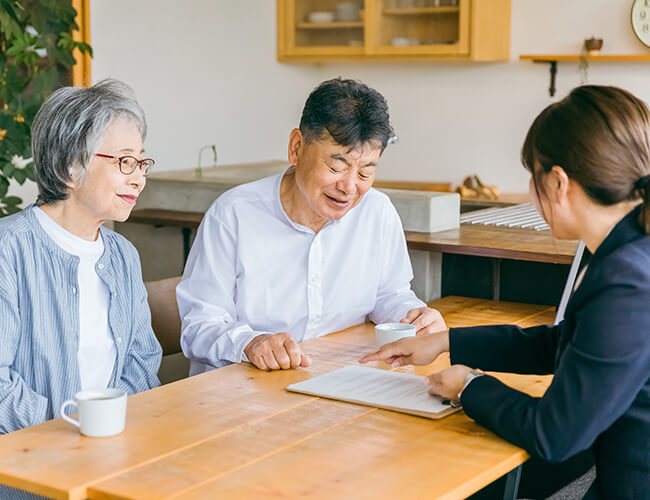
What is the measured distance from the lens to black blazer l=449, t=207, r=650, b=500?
1277 mm

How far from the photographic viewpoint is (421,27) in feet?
17.4

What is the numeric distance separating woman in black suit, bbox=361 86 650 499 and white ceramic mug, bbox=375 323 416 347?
40cm

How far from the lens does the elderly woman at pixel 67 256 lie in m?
1.72

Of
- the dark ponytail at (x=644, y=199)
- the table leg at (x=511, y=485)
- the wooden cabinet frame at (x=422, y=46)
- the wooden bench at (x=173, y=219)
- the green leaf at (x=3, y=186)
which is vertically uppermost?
the wooden cabinet frame at (x=422, y=46)

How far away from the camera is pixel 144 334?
201cm

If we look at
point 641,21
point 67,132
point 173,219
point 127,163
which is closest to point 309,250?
point 127,163

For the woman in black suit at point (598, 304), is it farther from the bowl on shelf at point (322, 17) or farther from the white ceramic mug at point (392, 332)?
the bowl on shelf at point (322, 17)

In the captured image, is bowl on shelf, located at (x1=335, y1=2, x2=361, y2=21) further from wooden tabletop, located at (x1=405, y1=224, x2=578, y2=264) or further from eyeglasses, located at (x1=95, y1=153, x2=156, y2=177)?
eyeglasses, located at (x1=95, y1=153, x2=156, y2=177)

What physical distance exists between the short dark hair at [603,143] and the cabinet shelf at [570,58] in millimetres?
3823

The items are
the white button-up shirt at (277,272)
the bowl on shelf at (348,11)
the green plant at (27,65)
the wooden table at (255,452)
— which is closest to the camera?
the wooden table at (255,452)

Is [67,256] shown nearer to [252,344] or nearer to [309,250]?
[252,344]

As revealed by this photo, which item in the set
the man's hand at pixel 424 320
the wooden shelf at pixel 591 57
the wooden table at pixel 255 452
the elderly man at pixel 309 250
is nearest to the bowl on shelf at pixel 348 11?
the wooden shelf at pixel 591 57

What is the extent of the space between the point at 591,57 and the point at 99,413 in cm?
432

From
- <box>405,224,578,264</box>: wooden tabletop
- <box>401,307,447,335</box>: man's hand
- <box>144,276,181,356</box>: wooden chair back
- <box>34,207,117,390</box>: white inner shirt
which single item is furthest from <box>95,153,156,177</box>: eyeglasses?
<box>405,224,578,264</box>: wooden tabletop
